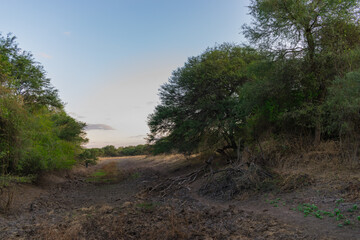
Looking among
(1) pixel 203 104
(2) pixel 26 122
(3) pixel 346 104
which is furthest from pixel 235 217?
(1) pixel 203 104

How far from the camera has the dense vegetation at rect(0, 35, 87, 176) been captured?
1053cm

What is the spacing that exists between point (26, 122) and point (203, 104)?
1197 cm

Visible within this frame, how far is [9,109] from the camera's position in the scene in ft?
33.6

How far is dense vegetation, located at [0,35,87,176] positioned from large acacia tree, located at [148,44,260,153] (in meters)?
7.90

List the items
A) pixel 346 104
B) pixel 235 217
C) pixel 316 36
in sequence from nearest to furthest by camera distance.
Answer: pixel 235 217
pixel 346 104
pixel 316 36

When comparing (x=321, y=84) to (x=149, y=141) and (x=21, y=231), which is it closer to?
(x=149, y=141)

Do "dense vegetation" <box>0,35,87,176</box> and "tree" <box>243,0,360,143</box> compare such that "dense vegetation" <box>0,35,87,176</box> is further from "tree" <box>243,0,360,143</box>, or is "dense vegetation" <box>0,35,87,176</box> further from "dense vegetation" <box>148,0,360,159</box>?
"tree" <box>243,0,360,143</box>

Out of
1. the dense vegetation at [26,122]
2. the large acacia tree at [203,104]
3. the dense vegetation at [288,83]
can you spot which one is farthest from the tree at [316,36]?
the dense vegetation at [26,122]

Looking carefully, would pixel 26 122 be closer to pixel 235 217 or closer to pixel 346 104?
pixel 235 217

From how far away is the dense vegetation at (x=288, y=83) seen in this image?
1235cm

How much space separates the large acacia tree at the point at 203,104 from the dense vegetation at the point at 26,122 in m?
7.90

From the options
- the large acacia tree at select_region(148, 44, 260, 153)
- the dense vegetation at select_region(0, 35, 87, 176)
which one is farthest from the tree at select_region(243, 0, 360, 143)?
the dense vegetation at select_region(0, 35, 87, 176)

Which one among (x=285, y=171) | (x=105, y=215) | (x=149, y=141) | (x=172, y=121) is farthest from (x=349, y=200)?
(x=149, y=141)

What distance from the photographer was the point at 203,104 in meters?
19.5
